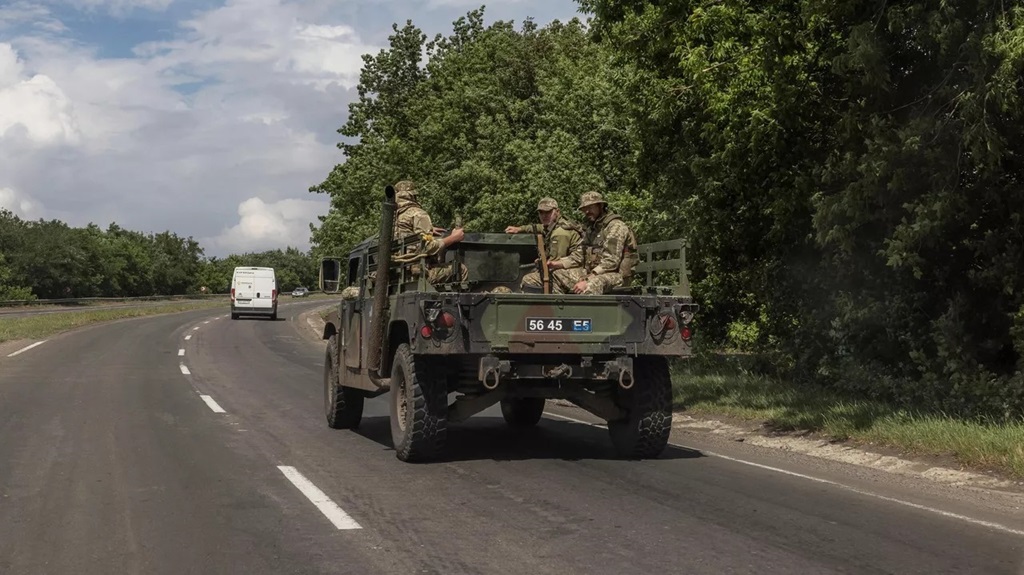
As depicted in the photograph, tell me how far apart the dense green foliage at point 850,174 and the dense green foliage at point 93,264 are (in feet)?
217

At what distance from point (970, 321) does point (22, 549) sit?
10.2m

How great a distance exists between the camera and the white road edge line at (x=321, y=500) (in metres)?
6.77

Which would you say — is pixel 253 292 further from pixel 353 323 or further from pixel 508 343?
pixel 508 343

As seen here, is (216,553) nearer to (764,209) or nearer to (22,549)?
(22,549)

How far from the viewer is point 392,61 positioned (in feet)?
167

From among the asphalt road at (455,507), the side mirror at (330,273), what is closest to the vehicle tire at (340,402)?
the asphalt road at (455,507)

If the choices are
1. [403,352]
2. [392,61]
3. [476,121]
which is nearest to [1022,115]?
[403,352]

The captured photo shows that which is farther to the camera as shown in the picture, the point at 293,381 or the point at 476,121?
the point at 476,121

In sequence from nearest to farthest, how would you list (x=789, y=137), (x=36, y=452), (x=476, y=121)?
1. (x=36, y=452)
2. (x=789, y=137)
3. (x=476, y=121)

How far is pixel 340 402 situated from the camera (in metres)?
12.0

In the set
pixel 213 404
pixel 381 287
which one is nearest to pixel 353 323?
pixel 381 287

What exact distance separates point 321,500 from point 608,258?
3.78 metres

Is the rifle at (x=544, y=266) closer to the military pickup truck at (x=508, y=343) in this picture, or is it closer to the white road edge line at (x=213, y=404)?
the military pickup truck at (x=508, y=343)

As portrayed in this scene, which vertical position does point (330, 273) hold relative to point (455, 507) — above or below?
above
